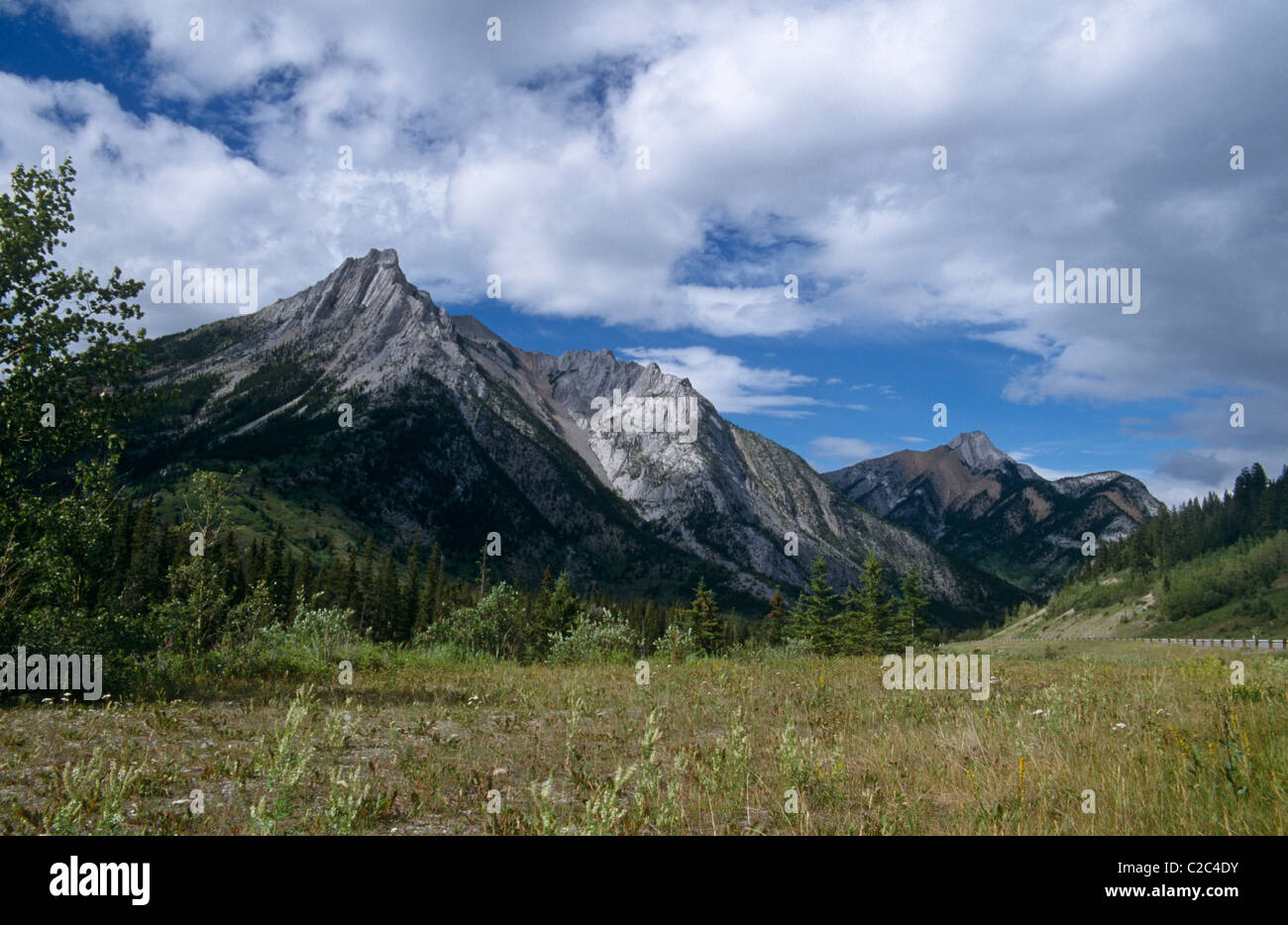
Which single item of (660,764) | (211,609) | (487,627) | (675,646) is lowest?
(675,646)

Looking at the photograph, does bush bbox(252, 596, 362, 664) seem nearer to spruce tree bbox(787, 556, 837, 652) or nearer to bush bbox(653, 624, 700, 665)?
bush bbox(653, 624, 700, 665)

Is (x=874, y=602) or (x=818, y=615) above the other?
(x=874, y=602)

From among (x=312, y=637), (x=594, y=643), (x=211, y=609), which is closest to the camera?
(x=211, y=609)

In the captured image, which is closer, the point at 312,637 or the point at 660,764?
the point at 660,764

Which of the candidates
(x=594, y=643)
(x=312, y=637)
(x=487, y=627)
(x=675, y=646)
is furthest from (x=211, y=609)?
(x=675, y=646)

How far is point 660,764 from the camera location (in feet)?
25.1

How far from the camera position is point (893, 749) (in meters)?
7.63

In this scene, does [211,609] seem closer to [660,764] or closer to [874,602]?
[660,764]

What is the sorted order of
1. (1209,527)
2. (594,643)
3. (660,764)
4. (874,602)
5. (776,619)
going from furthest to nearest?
(1209,527) < (776,619) < (874,602) < (594,643) < (660,764)

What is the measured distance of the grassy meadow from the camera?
5.39m

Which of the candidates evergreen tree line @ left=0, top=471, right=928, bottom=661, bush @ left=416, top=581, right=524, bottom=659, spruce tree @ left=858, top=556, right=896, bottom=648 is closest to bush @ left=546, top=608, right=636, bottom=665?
evergreen tree line @ left=0, top=471, right=928, bottom=661

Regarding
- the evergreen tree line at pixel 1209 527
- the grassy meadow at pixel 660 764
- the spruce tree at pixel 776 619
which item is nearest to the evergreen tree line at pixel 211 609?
the grassy meadow at pixel 660 764
